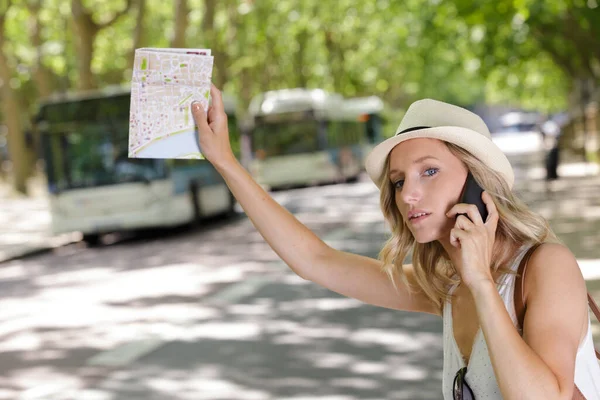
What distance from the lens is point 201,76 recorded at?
272 centimetres

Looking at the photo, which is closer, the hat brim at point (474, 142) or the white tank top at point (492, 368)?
the white tank top at point (492, 368)

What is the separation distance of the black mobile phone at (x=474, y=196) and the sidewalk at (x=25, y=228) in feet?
53.4

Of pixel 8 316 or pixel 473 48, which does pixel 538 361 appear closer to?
pixel 8 316

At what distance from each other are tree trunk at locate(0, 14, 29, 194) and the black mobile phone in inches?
1232

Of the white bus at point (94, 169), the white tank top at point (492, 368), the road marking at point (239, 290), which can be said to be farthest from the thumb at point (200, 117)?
the white bus at point (94, 169)

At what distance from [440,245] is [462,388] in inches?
17.7

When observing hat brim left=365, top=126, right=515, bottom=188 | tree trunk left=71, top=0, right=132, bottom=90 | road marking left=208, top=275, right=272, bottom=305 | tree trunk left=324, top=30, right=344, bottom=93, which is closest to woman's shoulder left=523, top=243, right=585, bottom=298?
hat brim left=365, top=126, right=515, bottom=188

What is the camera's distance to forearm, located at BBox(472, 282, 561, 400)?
2184 mm

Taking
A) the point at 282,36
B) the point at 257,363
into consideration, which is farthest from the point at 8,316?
the point at 282,36

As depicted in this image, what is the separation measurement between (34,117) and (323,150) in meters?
16.8

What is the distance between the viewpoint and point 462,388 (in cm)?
249

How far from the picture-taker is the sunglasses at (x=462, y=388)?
248cm

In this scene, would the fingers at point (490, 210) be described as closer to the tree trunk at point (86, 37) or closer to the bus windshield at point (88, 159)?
the bus windshield at point (88, 159)

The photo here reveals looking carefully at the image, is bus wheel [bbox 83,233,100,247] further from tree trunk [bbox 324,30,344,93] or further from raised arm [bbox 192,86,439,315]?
tree trunk [bbox 324,30,344,93]
